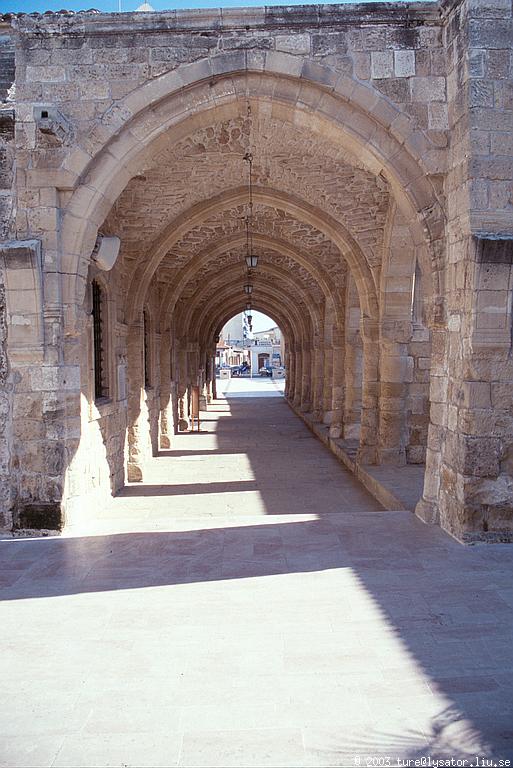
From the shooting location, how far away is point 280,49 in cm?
502

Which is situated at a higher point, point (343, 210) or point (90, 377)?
point (343, 210)

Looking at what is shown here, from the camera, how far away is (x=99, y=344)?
23.7 ft

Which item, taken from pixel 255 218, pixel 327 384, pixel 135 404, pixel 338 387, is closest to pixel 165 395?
pixel 135 404

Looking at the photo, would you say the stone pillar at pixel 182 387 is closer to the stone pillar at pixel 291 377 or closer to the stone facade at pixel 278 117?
the stone pillar at pixel 291 377

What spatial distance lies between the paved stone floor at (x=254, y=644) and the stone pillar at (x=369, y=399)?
10.8 ft

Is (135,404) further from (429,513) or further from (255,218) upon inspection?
(429,513)

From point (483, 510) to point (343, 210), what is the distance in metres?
4.95

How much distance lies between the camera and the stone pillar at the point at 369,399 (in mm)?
8664

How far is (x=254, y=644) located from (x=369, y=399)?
19.8ft

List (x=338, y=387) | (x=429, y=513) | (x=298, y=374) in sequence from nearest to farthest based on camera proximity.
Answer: (x=429, y=513)
(x=338, y=387)
(x=298, y=374)

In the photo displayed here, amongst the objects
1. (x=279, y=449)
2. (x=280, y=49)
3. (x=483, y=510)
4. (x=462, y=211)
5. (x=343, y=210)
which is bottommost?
(x=279, y=449)

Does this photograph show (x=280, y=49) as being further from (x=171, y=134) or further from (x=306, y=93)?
(x=171, y=134)

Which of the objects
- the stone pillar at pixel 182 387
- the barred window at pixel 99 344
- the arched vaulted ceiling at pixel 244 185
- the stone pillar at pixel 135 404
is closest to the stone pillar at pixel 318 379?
the stone pillar at pixel 182 387

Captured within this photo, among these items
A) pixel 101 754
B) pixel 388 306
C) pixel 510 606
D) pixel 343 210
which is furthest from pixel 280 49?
pixel 101 754
